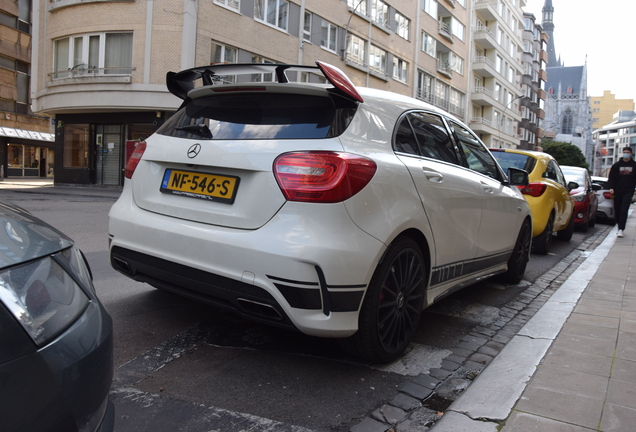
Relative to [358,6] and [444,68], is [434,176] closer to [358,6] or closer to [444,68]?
[358,6]

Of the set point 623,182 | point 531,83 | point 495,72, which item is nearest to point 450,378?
point 623,182

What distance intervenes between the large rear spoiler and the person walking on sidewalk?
9.67 m

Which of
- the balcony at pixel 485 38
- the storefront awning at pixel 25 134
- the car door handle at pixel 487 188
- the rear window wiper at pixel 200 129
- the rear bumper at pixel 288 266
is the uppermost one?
the balcony at pixel 485 38

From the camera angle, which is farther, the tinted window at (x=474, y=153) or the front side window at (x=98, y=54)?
the front side window at (x=98, y=54)

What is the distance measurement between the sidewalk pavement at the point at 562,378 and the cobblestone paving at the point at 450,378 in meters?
0.08

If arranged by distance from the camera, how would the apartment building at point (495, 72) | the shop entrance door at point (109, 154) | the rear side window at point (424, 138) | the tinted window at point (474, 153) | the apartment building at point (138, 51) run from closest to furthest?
the rear side window at point (424, 138) → the tinted window at point (474, 153) → the apartment building at point (138, 51) → the shop entrance door at point (109, 154) → the apartment building at point (495, 72)

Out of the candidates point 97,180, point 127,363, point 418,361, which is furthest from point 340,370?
point 97,180

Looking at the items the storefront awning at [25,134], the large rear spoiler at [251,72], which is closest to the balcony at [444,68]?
the storefront awning at [25,134]

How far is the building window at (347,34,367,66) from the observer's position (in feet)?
98.0

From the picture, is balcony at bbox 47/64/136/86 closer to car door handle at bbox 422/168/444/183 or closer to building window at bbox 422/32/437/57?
car door handle at bbox 422/168/444/183

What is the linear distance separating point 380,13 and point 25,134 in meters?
25.8

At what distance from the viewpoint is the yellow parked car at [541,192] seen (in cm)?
764

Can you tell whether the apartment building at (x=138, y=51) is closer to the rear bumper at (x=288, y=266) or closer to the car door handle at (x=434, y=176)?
the car door handle at (x=434, y=176)

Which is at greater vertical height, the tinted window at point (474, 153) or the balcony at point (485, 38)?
the balcony at point (485, 38)
